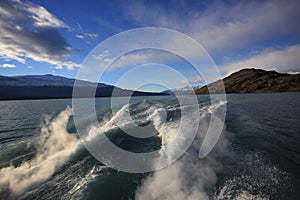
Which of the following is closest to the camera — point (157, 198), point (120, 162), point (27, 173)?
point (157, 198)

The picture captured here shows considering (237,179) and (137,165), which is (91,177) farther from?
(237,179)

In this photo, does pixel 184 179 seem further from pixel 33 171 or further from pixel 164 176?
pixel 33 171

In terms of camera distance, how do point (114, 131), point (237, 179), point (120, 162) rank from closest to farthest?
1. point (237, 179)
2. point (120, 162)
3. point (114, 131)

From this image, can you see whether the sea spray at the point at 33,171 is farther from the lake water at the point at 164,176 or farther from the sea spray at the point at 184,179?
the sea spray at the point at 184,179

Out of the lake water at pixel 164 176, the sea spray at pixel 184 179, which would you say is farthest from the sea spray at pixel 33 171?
the sea spray at pixel 184 179

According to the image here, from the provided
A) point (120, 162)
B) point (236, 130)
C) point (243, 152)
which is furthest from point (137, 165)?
point (236, 130)

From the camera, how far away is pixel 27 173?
7.75 meters

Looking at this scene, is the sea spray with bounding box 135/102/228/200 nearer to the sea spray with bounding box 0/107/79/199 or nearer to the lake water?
the lake water

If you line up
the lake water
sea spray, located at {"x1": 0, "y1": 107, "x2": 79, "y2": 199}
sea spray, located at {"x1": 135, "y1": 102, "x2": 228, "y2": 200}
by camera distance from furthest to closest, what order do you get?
sea spray, located at {"x1": 0, "y1": 107, "x2": 79, "y2": 199}
the lake water
sea spray, located at {"x1": 135, "y1": 102, "x2": 228, "y2": 200}

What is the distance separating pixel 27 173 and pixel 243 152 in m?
10.9

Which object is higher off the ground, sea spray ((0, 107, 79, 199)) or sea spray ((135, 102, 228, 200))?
sea spray ((0, 107, 79, 199))

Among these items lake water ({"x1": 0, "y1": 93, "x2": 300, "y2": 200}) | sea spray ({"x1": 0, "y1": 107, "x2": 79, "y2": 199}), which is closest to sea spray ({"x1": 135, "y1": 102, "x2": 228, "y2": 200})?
lake water ({"x1": 0, "y1": 93, "x2": 300, "y2": 200})

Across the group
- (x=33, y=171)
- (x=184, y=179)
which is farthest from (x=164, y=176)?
(x=33, y=171)

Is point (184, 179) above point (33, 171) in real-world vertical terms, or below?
below
